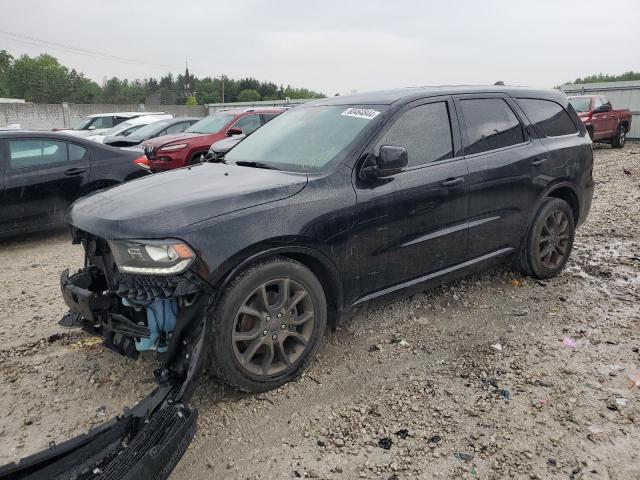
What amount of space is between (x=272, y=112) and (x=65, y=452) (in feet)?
31.4

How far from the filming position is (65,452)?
2170mm

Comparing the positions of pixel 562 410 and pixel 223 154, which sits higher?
pixel 223 154

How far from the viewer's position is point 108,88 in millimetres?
98188

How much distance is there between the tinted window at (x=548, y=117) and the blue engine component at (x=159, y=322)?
138 inches

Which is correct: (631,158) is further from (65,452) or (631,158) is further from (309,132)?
(65,452)

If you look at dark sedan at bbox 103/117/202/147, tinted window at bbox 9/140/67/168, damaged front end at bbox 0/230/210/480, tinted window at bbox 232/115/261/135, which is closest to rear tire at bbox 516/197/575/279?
damaged front end at bbox 0/230/210/480

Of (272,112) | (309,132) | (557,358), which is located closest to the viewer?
(557,358)

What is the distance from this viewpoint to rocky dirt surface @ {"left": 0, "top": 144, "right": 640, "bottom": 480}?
252 cm

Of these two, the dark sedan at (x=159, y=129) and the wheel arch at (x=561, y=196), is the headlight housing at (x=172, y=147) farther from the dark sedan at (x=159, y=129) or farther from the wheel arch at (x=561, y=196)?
the wheel arch at (x=561, y=196)

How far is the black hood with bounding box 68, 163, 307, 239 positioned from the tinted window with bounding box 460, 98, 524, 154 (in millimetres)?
1585

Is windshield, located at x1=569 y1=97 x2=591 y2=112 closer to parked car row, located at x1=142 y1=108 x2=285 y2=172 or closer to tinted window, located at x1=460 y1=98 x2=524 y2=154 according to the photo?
parked car row, located at x1=142 y1=108 x2=285 y2=172

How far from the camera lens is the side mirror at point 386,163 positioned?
3258mm

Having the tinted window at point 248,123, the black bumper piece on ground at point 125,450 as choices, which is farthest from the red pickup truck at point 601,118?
the black bumper piece on ground at point 125,450

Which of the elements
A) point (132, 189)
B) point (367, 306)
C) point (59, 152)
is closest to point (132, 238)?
point (132, 189)
